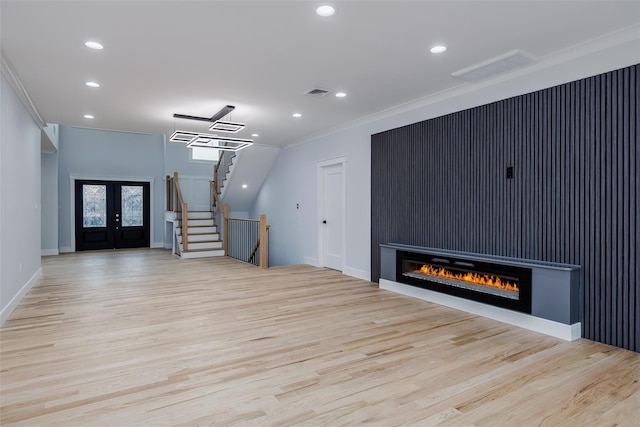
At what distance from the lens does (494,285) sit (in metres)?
4.34

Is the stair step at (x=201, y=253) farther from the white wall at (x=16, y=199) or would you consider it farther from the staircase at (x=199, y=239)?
the white wall at (x=16, y=199)

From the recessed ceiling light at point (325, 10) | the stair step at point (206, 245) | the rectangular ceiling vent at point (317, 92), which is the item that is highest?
the rectangular ceiling vent at point (317, 92)

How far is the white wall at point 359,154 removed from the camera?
3631mm

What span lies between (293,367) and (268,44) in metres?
2.89

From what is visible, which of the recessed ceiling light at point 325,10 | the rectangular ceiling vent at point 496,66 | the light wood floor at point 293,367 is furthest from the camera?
the rectangular ceiling vent at point 496,66

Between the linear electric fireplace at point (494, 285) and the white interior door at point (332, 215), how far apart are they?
5.79 feet

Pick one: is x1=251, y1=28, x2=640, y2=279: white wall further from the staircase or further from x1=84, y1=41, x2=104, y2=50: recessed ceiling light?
x1=84, y1=41, x2=104, y2=50: recessed ceiling light

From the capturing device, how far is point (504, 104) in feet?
14.3

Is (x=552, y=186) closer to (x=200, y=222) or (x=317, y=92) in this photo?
(x=317, y=92)

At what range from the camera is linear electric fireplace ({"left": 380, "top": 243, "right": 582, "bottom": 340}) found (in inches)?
144

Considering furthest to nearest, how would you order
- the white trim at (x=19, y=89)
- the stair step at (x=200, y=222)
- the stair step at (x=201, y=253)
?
the stair step at (x=200, y=222), the stair step at (x=201, y=253), the white trim at (x=19, y=89)

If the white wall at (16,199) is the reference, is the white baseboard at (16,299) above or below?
below

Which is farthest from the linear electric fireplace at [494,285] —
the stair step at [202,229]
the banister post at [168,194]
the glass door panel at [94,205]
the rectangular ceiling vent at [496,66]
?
the glass door panel at [94,205]

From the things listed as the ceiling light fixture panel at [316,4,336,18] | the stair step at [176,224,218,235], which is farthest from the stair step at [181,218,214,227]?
the ceiling light fixture panel at [316,4,336,18]
